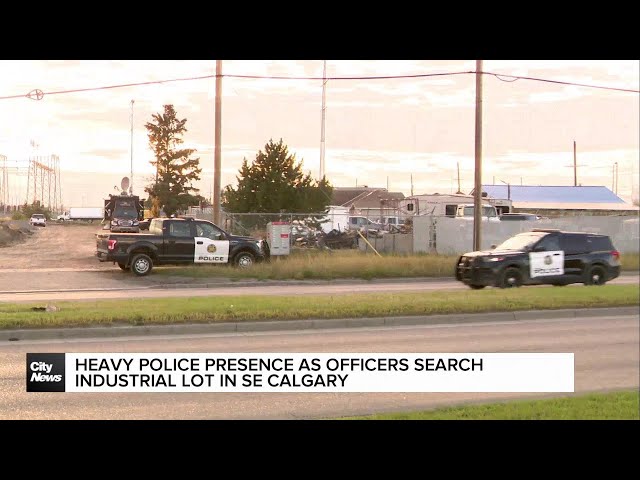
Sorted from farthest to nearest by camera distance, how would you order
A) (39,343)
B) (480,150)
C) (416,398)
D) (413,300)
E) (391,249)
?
(391,249)
(480,150)
(413,300)
(39,343)
(416,398)

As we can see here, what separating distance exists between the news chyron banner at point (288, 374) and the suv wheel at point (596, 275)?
4.96m

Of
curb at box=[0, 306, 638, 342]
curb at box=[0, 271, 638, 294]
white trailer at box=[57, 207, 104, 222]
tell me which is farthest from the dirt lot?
curb at box=[0, 271, 638, 294]

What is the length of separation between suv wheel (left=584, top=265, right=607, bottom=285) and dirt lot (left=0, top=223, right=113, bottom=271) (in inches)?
287

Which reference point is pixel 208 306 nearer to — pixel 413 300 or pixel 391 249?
pixel 413 300

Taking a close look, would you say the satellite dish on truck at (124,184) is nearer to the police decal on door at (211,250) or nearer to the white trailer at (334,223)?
the police decal on door at (211,250)

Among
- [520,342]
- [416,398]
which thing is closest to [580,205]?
[520,342]

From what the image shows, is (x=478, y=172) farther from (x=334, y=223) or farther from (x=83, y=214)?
(x=334, y=223)

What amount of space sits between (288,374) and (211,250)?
536 inches

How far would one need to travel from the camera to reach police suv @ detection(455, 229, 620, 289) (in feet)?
34.9

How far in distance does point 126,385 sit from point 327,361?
1.62 m

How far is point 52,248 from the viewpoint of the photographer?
8492 millimetres

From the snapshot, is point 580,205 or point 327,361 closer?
point 327,361

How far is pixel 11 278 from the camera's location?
725 cm

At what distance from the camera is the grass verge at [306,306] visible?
886cm
